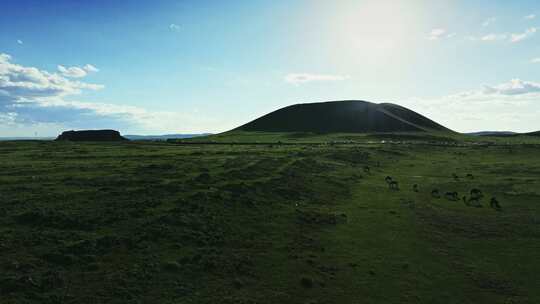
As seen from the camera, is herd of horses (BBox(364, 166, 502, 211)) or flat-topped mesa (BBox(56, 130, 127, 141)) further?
flat-topped mesa (BBox(56, 130, 127, 141))

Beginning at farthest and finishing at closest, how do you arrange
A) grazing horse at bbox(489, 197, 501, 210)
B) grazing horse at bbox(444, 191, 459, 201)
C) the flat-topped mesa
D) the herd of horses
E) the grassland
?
the flat-topped mesa
grazing horse at bbox(444, 191, 459, 201)
the herd of horses
grazing horse at bbox(489, 197, 501, 210)
the grassland

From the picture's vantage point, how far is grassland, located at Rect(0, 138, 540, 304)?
19.0 metres

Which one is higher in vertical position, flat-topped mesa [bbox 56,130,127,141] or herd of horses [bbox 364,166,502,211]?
flat-topped mesa [bbox 56,130,127,141]

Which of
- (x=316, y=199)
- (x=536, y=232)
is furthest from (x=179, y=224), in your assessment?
(x=536, y=232)

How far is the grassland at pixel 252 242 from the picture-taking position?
19.0 metres

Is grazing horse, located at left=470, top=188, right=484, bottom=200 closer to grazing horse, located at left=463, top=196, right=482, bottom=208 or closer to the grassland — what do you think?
grazing horse, located at left=463, top=196, right=482, bottom=208

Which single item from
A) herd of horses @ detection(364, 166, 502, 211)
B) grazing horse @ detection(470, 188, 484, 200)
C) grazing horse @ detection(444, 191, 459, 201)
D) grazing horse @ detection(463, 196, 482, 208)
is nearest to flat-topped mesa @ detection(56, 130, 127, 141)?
herd of horses @ detection(364, 166, 502, 211)

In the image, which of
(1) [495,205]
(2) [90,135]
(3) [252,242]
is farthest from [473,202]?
(2) [90,135]

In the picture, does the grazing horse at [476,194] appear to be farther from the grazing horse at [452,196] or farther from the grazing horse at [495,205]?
the grazing horse at [495,205]

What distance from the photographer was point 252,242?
1023 inches

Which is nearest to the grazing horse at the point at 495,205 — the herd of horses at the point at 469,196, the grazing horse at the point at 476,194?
the herd of horses at the point at 469,196

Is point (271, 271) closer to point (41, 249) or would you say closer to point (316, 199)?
point (41, 249)

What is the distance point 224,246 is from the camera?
2494 cm

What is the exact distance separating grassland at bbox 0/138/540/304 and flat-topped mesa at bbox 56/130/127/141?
129849 millimetres
